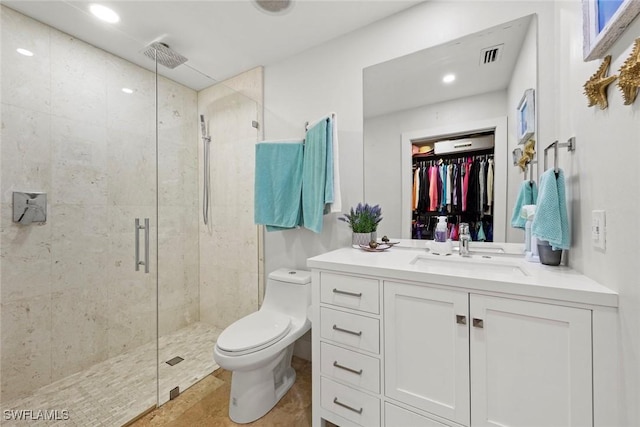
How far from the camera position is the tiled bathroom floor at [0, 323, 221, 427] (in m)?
1.41

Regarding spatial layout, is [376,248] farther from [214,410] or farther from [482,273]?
→ [214,410]

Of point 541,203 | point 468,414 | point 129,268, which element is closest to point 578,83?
point 541,203

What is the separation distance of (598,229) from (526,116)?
2.37ft

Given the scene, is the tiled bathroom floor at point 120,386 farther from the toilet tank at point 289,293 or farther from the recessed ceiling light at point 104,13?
the recessed ceiling light at point 104,13

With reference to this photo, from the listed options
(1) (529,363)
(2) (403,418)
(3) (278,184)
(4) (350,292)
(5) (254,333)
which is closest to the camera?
(1) (529,363)

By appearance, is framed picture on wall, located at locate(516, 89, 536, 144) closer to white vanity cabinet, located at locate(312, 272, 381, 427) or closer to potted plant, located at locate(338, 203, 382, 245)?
potted plant, located at locate(338, 203, 382, 245)

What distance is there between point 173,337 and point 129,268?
65cm

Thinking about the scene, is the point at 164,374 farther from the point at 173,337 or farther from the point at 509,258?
the point at 509,258

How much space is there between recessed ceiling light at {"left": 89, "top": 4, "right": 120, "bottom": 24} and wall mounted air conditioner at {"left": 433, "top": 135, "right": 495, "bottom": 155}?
6.99ft

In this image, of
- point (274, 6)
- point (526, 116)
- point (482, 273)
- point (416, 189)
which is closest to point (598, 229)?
point (482, 273)

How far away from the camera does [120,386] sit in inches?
64.4

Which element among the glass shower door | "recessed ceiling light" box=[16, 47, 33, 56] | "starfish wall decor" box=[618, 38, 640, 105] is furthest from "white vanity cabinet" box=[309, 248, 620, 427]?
"recessed ceiling light" box=[16, 47, 33, 56]

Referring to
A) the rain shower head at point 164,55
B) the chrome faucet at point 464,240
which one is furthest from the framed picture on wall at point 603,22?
the rain shower head at point 164,55

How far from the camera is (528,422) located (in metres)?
0.85
